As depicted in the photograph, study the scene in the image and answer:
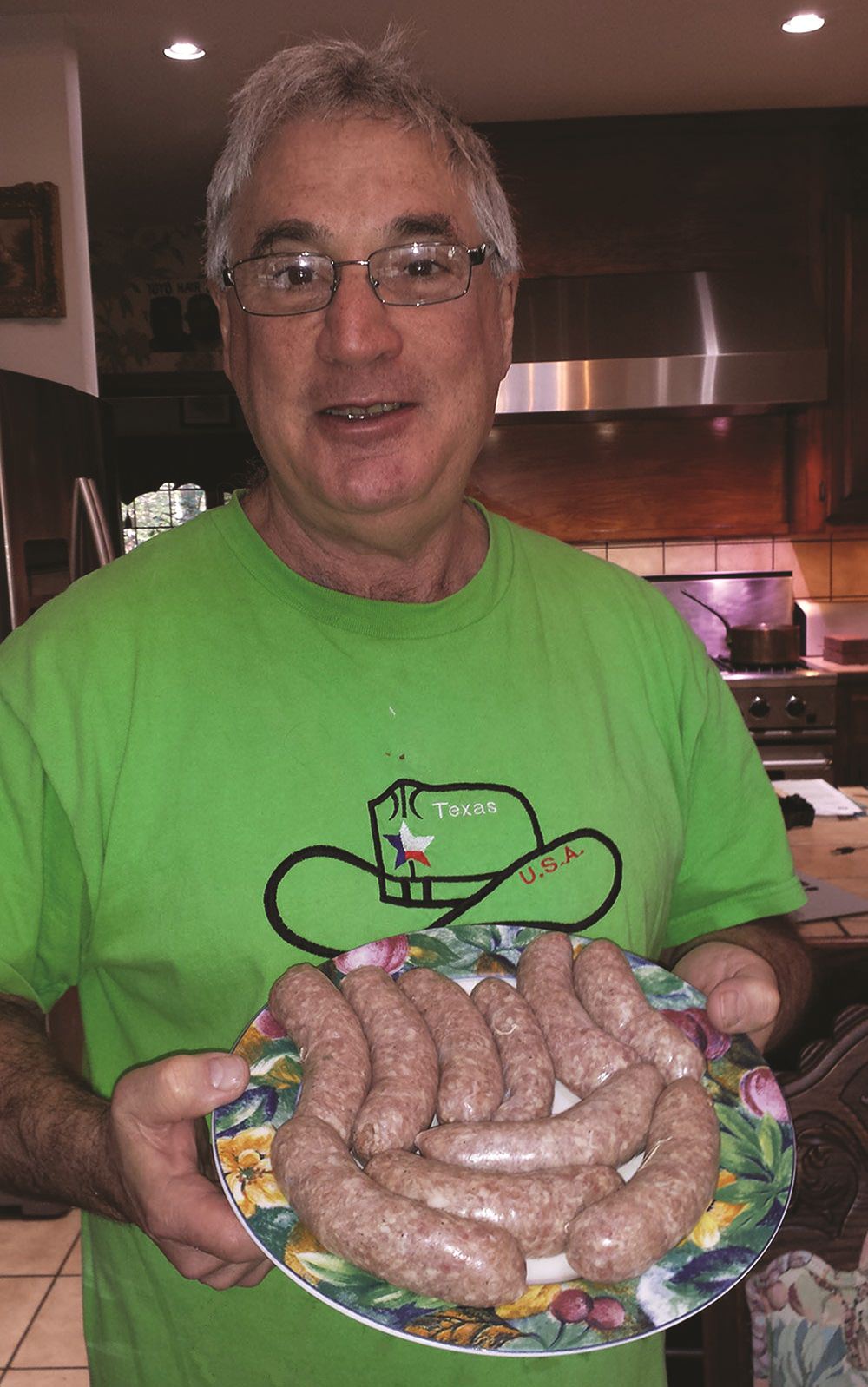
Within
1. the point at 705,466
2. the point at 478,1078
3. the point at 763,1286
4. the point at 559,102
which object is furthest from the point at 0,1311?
the point at 559,102

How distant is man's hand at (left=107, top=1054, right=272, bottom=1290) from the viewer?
2.92ft

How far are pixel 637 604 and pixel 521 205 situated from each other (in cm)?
386

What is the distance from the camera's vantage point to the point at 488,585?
1364 mm

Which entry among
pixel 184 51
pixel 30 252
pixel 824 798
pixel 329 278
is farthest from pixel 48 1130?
pixel 184 51

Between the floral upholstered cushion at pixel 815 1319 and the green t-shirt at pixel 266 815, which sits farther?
the floral upholstered cushion at pixel 815 1319

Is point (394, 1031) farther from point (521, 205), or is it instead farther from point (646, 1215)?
point (521, 205)

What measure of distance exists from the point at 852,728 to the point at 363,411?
13.0 ft

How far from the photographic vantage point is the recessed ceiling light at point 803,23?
154 inches

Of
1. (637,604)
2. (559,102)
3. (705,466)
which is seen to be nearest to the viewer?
(637,604)

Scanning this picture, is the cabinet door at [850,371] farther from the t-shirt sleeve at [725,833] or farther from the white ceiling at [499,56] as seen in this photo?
the t-shirt sleeve at [725,833]

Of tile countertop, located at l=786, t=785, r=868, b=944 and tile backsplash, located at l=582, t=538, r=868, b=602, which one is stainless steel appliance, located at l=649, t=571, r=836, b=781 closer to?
tile backsplash, located at l=582, t=538, r=868, b=602

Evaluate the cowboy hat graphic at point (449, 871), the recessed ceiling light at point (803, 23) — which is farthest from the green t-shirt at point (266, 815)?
the recessed ceiling light at point (803, 23)

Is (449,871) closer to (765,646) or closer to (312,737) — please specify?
(312,737)

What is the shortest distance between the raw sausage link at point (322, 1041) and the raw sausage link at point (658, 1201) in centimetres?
23
